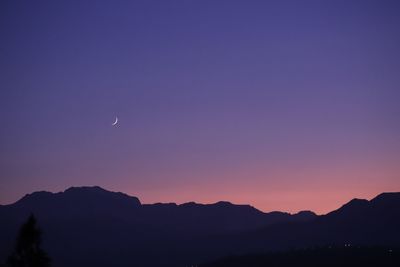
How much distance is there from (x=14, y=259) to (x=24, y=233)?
1049 millimetres

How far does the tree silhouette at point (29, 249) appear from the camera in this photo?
20.8 meters

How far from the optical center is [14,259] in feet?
67.9

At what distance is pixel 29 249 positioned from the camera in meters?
21.2

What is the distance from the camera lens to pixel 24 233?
68.8 ft

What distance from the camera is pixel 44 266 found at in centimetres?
2078

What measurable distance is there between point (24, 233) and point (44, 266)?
5.03 feet

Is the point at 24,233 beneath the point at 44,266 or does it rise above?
above

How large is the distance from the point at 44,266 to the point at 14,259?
3.91 feet

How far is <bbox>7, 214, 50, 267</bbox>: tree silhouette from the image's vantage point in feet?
68.3
